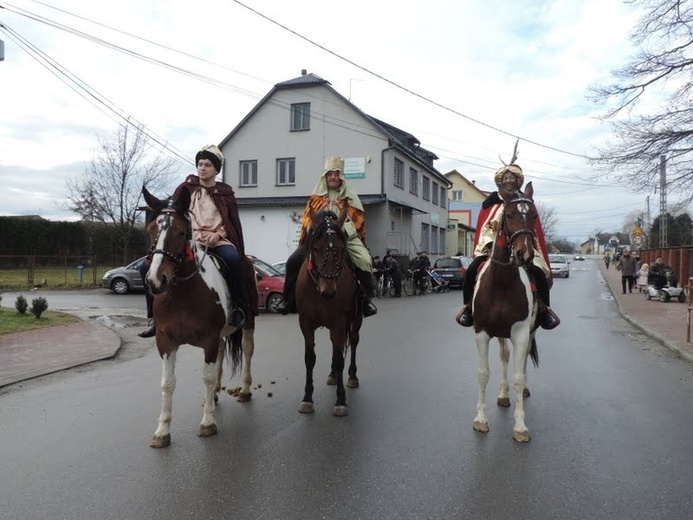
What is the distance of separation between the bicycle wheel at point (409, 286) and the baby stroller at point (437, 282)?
108 centimetres

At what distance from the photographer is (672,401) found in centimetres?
606

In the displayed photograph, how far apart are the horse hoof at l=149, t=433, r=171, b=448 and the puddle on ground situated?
8775mm

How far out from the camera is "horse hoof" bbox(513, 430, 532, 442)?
460 cm

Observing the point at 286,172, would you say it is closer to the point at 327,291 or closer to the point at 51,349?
the point at 51,349

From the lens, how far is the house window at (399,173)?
31.1m

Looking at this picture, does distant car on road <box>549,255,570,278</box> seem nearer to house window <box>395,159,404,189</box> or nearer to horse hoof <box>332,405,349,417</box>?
house window <box>395,159,404,189</box>

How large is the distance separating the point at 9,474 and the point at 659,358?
942 cm

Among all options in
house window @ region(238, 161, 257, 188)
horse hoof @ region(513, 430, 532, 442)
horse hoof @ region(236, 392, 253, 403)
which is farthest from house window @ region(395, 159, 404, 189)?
horse hoof @ region(513, 430, 532, 442)

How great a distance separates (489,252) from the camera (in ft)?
18.0

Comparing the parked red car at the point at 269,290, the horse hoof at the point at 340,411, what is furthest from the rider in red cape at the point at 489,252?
the parked red car at the point at 269,290

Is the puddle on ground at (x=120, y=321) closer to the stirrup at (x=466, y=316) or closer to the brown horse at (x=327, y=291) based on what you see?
the brown horse at (x=327, y=291)

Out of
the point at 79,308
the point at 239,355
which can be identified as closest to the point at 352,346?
the point at 239,355

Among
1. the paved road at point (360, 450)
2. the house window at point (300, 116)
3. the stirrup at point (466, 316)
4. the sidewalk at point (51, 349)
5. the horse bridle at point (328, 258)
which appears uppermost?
the house window at point (300, 116)

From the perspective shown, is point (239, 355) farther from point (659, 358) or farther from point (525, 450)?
point (659, 358)
